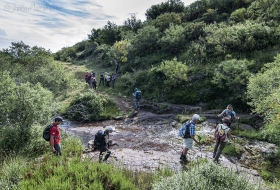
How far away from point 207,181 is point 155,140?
889 centimetres

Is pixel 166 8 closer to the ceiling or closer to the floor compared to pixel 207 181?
closer to the ceiling

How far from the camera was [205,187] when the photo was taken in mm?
4801

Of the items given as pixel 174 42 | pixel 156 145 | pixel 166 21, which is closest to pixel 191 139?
pixel 156 145

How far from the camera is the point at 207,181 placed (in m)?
A: 5.06

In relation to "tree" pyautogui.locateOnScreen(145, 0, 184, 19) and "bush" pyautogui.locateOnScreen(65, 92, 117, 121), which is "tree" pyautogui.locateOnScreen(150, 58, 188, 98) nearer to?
"bush" pyautogui.locateOnScreen(65, 92, 117, 121)

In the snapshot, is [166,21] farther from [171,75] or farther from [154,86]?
[171,75]

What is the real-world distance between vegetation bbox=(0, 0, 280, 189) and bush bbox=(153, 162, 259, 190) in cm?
2

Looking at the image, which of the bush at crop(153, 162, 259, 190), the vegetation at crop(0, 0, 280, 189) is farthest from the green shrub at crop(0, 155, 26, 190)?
the bush at crop(153, 162, 259, 190)

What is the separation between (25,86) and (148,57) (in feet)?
70.7

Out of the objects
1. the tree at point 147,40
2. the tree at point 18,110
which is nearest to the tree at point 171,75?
the tree at point 147,40

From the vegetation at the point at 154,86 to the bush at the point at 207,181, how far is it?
0.02 m

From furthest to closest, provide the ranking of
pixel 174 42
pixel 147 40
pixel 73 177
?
pixel 147 40, pixel 174 42, pixel 73 177

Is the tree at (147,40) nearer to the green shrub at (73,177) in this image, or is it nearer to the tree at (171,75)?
the tree at (171,75)

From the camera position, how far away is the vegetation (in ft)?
19.7
